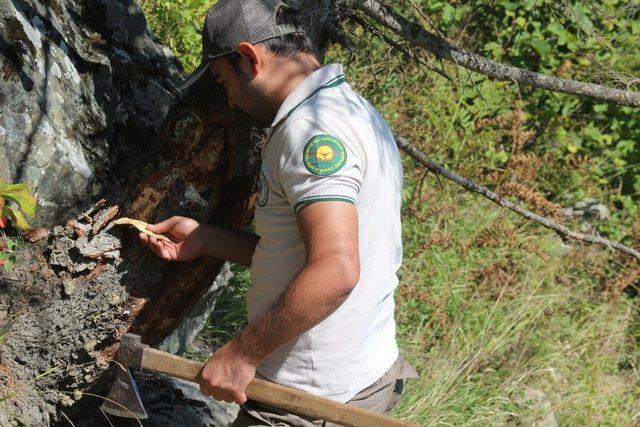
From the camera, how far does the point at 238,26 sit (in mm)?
2596

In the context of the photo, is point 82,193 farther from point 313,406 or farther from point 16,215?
point 313,406

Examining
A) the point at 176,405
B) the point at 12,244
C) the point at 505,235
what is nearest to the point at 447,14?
the point at 505,235

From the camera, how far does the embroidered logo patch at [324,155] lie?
2.30 meters

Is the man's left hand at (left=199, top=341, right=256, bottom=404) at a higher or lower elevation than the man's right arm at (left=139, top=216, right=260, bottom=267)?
lower

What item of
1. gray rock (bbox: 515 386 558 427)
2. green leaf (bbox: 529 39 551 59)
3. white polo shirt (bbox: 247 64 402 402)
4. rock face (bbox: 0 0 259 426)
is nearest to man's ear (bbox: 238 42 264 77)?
white polo shirt (bbox: 247 64 402 402)

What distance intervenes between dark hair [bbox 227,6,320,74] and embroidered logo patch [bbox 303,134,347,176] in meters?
0.40

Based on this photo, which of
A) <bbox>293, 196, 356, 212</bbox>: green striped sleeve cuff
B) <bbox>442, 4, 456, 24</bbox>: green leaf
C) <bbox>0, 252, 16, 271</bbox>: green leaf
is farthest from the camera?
<bbox>442, 4, 456, 24</bbox>: green leaf

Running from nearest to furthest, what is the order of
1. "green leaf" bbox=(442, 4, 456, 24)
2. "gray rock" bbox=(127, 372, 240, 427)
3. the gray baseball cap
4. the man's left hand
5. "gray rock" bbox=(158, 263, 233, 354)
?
1. the man's left hand
2. the gray baseball cap
3. "gray rock" bbox=(127, 372, 240, 427)
4. "gray rock" bbox=(158, 263, 233, 354)
5. "green leaf" bbox=(442, 4, 456, 24)

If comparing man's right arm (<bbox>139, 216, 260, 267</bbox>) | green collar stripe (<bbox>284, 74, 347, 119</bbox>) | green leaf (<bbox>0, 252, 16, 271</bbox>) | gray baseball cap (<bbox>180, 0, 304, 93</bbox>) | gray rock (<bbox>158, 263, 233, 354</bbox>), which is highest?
gray baseball cap (<bbox>180, 0, 304, 93</bbox>)

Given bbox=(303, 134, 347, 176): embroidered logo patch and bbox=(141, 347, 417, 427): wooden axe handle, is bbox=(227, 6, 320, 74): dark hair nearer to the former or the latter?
bbox=(303, 134, 347, 176): embroidered logo patch

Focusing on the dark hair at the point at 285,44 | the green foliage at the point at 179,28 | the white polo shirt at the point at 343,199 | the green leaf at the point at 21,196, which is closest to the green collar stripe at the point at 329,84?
the white polo shirt at the point at 343,199

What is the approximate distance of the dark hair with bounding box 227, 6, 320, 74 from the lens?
260 cm

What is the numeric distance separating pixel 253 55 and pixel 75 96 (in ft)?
2.82

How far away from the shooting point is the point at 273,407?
271 centimetres
